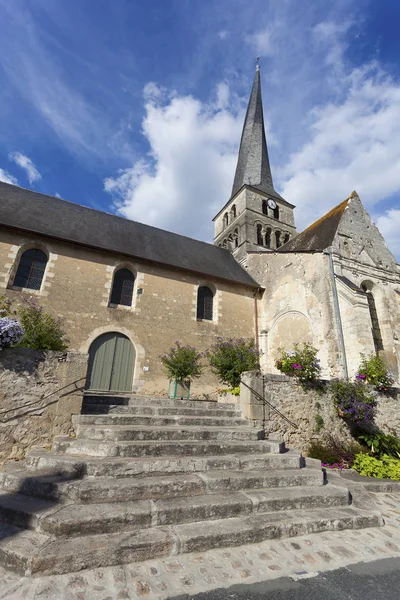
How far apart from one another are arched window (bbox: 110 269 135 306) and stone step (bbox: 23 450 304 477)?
652cm

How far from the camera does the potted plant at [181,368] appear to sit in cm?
883

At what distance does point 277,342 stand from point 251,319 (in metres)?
1.49

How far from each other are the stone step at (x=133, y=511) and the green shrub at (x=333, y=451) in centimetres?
318

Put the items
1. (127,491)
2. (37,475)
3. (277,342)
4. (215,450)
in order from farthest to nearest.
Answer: (277,342) → (215,450) → (37,475) → (127,491)

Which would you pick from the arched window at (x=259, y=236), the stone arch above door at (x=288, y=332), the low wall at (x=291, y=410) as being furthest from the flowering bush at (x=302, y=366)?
the arched window at (x=259, y=236)

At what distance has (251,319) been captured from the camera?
1162 centimetres

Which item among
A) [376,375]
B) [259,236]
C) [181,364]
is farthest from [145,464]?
[259,236]

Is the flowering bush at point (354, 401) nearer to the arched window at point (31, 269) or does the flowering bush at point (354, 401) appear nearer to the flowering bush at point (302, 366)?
the flowering bush at point (302, 366)

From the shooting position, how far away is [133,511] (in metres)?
2.36

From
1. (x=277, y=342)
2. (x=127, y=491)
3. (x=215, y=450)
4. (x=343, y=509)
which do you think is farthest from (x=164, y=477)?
(x=277, y=342)

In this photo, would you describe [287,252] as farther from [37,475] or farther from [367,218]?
[37,475]

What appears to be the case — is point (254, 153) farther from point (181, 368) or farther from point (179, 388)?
point (179, 388)

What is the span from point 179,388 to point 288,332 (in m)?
4.44

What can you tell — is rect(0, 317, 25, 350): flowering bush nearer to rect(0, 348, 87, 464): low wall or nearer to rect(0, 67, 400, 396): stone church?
rect(0, 348, 87, 464): low wall
